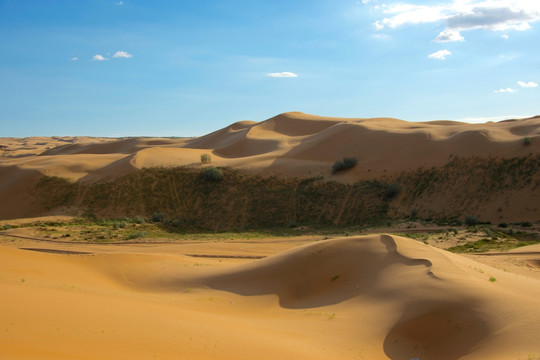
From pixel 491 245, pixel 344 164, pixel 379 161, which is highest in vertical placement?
pixel 379 161

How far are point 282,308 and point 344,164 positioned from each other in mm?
26898

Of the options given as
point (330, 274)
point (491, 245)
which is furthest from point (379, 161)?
Result: point (330, 274)

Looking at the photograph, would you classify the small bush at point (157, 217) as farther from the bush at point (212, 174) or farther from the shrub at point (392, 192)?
the shrub at point (392, 192)

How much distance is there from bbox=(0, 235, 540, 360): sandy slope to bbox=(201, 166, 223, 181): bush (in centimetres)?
2196

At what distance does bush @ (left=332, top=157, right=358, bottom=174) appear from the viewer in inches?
1478

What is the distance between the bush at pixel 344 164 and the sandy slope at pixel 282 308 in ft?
75.8

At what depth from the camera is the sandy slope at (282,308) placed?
6.57m

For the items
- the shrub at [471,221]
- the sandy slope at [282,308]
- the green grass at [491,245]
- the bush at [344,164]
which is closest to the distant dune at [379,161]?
the bush at [344,164]

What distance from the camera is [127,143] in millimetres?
80125

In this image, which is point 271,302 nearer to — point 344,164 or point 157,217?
point 157,217

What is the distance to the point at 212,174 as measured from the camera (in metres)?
38.1

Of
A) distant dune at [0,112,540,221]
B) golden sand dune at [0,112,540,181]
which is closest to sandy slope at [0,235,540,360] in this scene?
distant dune at [0,112,540,221]

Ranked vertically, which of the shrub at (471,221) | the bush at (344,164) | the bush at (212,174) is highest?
the bush at (344,164)

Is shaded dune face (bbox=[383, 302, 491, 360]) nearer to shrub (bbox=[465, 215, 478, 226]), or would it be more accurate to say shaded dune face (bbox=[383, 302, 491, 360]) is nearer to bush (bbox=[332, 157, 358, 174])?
shrub (bbox=[465, 215, 478, 226])
